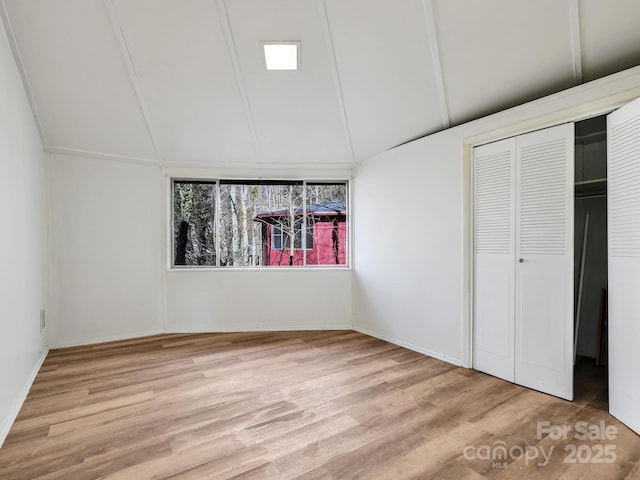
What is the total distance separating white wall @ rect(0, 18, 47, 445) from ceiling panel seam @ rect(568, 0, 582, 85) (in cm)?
381

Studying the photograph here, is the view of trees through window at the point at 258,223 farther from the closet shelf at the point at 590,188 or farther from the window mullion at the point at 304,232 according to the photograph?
the closet shelf at the point at 590,188

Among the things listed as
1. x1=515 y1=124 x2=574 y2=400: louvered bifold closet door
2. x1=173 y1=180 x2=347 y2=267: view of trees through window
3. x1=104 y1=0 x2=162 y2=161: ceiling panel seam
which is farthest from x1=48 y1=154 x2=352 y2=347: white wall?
x1=515 y1=124 x2=574 y2=400: louvered bifold closet door

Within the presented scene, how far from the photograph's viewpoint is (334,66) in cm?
325

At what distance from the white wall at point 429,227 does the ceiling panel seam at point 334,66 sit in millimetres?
542

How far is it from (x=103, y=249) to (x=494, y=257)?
426cm

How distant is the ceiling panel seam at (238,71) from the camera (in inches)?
113

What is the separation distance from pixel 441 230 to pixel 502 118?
3.67 feet

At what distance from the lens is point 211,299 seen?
4.33 m

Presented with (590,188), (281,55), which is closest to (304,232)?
(281,55)

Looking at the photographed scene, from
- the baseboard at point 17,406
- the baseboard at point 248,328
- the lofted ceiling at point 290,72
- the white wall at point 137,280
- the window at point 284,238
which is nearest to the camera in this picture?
the baseboard at point 17,406

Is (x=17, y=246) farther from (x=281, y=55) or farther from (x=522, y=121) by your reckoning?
(x=522, y=121)

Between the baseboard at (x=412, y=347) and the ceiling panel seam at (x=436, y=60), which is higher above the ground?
the ceiling panel seam at (x=436, y=60)

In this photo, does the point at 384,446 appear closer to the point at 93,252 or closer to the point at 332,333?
the point at 332,333

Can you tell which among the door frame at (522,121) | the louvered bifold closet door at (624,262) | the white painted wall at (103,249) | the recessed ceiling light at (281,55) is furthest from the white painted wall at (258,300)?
the louvered bifold closet door at (624,262)
